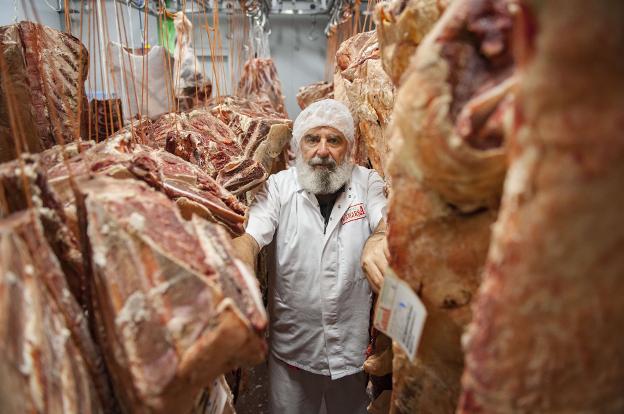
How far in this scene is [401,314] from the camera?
42.3 inches

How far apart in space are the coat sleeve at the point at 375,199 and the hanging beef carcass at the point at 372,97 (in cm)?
5

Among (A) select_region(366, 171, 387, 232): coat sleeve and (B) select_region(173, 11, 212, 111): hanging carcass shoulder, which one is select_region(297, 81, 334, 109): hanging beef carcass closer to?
(B) select_region(173, 11, 212, 111): hanging carcass shoulder

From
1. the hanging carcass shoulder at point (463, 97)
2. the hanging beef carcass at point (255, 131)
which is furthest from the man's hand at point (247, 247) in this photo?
the hanging carcass shoulder at point (463, 97)

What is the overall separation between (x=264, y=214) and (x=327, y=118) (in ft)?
2.00

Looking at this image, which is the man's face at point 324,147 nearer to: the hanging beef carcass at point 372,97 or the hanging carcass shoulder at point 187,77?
the hanging beef carcass at point 372,97

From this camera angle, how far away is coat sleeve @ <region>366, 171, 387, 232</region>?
226cm

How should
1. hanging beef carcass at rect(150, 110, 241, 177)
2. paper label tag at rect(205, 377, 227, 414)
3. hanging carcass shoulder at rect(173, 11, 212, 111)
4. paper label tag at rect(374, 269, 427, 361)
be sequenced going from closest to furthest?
1. paper label tag at rect(374, 269, 427, 361)
2. paper label tag at rect(205, 377, 227, 414)
3. hanging beef carcass at rect(150, 110, 241, 177)
4. hanging carcass shoulder at rect(173, 11, 212, 111)

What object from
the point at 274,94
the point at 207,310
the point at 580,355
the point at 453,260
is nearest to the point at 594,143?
the point at 580,355

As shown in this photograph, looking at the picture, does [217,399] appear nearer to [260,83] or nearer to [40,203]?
[40,203]

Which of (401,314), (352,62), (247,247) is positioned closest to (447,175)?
(401,314)

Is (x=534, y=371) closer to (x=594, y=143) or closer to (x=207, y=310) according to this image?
(x=594, y=143)

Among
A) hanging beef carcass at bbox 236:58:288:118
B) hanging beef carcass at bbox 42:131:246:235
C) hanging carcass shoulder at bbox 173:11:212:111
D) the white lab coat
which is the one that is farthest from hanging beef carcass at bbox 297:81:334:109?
hanging beef carcass at bbox 42:131:246:235

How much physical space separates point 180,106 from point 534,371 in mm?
3678

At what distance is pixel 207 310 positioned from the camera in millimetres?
887
